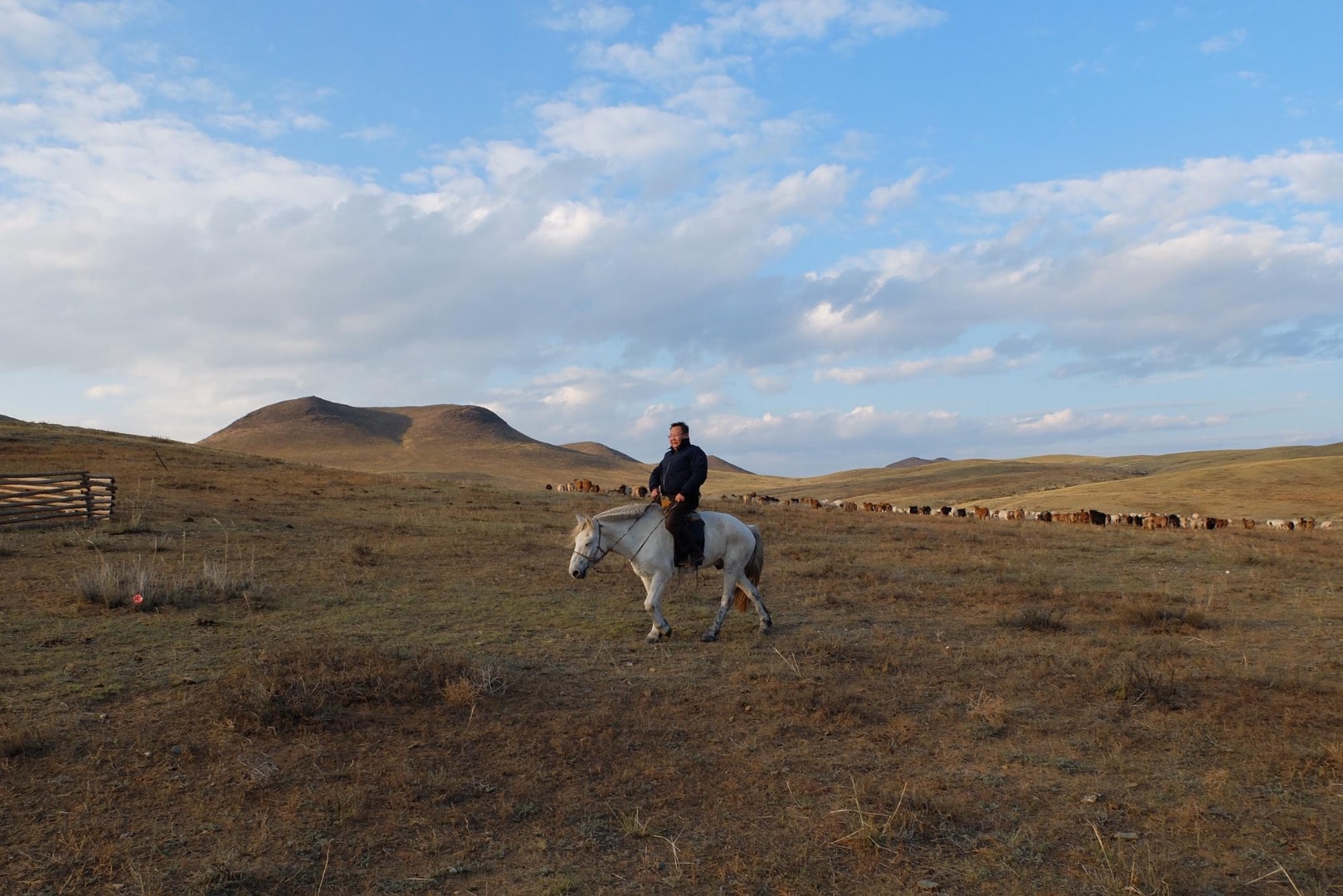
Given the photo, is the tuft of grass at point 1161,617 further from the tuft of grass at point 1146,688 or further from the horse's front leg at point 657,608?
the horse's front leg at point 657,608

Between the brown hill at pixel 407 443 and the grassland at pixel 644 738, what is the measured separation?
75831mm

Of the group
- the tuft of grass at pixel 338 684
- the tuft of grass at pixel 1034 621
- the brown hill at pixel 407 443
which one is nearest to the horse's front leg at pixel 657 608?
the tuft of grass at pixel 338 684

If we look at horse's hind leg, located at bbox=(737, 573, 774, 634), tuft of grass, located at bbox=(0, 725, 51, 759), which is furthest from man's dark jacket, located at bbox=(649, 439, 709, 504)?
tuft of grass, located at bbox=(0, 725, 51, 759)

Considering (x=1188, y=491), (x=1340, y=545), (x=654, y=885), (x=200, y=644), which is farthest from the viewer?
(x=1188, y=491)

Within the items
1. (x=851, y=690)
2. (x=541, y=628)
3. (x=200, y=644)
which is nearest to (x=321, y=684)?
(x=200, y=644)

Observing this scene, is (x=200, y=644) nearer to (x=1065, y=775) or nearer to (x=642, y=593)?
(x=642, y=593)

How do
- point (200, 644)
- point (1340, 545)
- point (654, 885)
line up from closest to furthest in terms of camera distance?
point (654, 885) → point (200, 644) → point (1340, 545)

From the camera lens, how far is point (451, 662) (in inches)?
311

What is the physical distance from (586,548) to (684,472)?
4.91 feet

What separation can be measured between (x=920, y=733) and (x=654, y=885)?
3187mm

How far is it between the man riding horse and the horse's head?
86cm

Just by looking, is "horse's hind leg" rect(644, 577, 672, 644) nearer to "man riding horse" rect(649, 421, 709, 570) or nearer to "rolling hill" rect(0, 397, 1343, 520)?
"man riding horse" rect(649, 421, 709, 570)

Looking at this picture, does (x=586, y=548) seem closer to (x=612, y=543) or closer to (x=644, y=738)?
(x=612, y=543)

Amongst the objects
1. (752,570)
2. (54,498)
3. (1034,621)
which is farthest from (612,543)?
(54,498)
